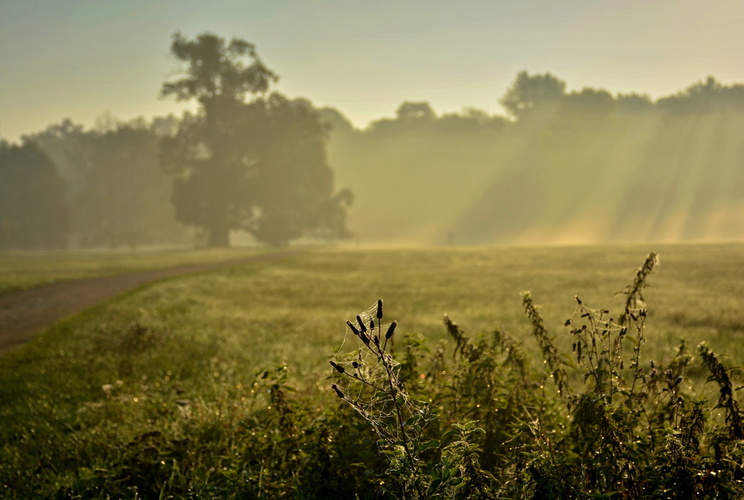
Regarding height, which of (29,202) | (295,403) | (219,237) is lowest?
(295,403)

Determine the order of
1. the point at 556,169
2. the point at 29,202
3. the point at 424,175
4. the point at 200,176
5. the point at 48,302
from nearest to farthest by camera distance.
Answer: the point at 48,302 → the point at 200,176 → the point at 29,202 → the point at 556,169 → the point at 424,175

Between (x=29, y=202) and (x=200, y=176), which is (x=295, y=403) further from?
(x=29, y=202)

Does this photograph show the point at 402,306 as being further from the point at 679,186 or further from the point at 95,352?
the point at 679,186

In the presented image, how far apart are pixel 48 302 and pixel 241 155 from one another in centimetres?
4208

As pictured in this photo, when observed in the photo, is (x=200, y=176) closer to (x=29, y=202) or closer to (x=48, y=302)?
(x=29, y=202)

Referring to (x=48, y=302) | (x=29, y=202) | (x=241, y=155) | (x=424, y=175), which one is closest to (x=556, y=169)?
(x=424, y=175)

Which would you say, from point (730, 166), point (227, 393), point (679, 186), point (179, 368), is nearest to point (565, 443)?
point (227, 393)

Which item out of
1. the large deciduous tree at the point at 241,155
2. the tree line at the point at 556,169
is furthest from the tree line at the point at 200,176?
the tree line at the point at 556,169

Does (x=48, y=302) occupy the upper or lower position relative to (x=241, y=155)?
lower

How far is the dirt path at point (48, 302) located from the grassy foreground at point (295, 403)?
723 millimetres

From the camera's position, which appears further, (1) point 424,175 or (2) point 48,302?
(1) point 424,175

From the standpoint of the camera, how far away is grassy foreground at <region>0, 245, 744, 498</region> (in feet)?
9.39

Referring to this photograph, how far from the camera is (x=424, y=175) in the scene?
109312 mm

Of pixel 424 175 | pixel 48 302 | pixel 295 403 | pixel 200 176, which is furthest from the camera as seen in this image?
pixel 424 175
